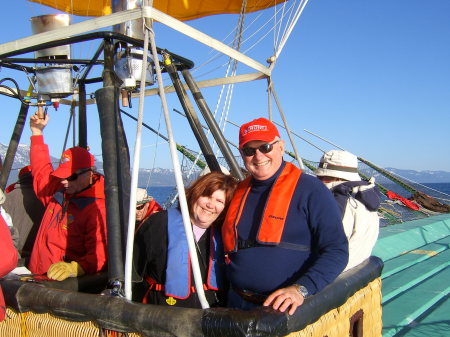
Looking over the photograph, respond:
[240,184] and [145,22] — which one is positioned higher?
[145,22]

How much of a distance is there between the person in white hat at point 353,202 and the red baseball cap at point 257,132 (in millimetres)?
945

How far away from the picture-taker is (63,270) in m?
3.07

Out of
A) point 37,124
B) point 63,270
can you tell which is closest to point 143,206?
point 63,270

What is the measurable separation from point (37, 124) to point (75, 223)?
110 centimetres

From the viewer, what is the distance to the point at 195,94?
13.2 feet

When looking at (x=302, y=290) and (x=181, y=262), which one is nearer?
(x=302, y=290)

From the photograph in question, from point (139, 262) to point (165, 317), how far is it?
2.07 ft

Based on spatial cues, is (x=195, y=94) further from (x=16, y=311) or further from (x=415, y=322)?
(x=415, y=322)

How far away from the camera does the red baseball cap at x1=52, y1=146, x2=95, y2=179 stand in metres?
3.35

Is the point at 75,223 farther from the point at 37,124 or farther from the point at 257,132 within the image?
the point at 257,132

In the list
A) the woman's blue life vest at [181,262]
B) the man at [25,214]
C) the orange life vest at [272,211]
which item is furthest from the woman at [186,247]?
the man at [25,214]

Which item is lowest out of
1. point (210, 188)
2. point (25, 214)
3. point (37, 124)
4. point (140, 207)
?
point (25, 214)

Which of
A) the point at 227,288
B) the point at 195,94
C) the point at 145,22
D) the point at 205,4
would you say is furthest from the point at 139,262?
the point at 205,4

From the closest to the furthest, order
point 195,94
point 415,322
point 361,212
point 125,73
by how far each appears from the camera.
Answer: point 361,212 → point 125,73 → point 195,94 → point 415,322
